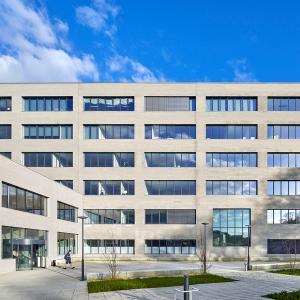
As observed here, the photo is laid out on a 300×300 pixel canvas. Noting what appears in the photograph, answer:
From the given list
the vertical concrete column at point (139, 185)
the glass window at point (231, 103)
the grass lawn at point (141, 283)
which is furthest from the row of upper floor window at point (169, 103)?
the grass lawn at point (141, 283)

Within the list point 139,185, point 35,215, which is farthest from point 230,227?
point 35,215

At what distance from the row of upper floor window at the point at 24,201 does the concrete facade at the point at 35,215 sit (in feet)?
1.11

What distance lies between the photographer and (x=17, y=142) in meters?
59.8

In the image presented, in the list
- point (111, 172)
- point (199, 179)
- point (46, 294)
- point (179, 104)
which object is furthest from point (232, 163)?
point (46, 294)

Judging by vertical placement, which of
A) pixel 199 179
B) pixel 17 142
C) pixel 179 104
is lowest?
pixel 199 179

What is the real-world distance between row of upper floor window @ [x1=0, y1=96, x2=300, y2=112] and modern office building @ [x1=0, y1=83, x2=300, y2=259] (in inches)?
5.4

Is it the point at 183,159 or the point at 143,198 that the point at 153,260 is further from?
the point at 183,159

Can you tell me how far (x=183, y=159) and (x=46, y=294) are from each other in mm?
38319

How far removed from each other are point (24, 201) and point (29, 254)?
469 centimetres

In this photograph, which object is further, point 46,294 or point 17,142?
point 17,142

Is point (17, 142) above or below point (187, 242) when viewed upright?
above

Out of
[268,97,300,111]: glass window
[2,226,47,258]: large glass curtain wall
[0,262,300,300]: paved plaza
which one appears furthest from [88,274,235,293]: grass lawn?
[268,97,300,111]: glass window

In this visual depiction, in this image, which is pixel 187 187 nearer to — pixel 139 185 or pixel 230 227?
pixel 139 185

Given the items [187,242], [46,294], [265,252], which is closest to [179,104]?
[187,242]
